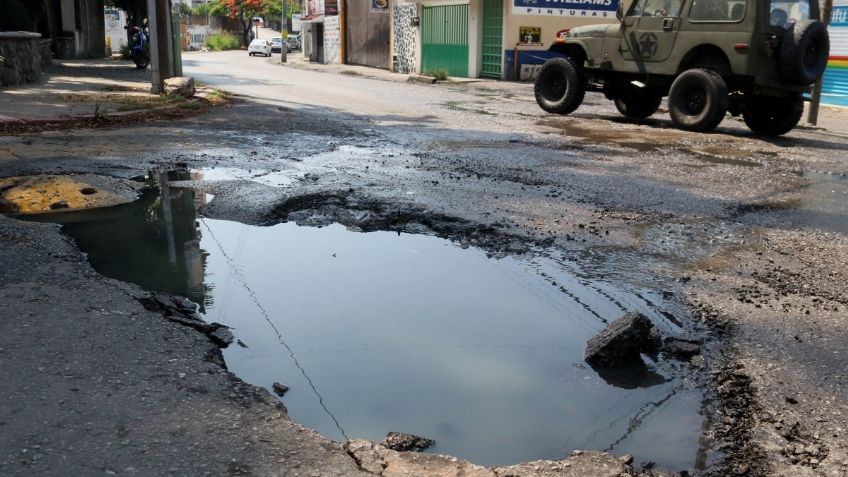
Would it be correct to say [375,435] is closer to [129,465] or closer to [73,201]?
[129,465]

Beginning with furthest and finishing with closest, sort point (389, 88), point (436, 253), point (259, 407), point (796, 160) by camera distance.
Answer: point (389, 88), point (796, 160), point (436, 253), point (259, 407)

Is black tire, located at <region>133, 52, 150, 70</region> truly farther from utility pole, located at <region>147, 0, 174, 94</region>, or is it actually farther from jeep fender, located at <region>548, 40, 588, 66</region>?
jeep fender, located at <region>548, 40, 588, 66</region>

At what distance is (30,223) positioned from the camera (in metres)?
5.13

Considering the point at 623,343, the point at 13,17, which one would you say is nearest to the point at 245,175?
the point at 623,343

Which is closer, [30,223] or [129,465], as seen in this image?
[129,465]

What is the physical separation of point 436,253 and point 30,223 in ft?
9.11

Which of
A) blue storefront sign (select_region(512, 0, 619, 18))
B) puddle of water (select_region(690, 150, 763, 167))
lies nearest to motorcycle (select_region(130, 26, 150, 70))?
blue storefront sign (select_region(512, 0, 619, 18))

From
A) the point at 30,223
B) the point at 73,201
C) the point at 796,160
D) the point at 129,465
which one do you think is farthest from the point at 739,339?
the point at 796,160

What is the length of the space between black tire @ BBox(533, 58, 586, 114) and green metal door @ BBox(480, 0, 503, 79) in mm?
Answer: 11853

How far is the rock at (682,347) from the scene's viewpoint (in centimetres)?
347

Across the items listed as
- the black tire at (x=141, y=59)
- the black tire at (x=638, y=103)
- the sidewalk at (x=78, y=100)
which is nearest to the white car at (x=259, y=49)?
the black tire at (x=141, y=59)

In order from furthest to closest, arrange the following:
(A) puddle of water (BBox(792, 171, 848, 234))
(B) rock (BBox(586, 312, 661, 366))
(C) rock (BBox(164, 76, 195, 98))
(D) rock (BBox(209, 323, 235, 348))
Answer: (C) rock (BBox(164, 76, 195, 98)) → (A) puddle of water (BBox(792, 171, 848, 234)) → (D) rock (BBox(209, 323, 235, 348)) → (B) rock (BBox(586, 312, 661, 366))

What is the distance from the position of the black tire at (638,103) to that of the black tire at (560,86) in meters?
0.73

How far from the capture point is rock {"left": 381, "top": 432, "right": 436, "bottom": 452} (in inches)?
107
